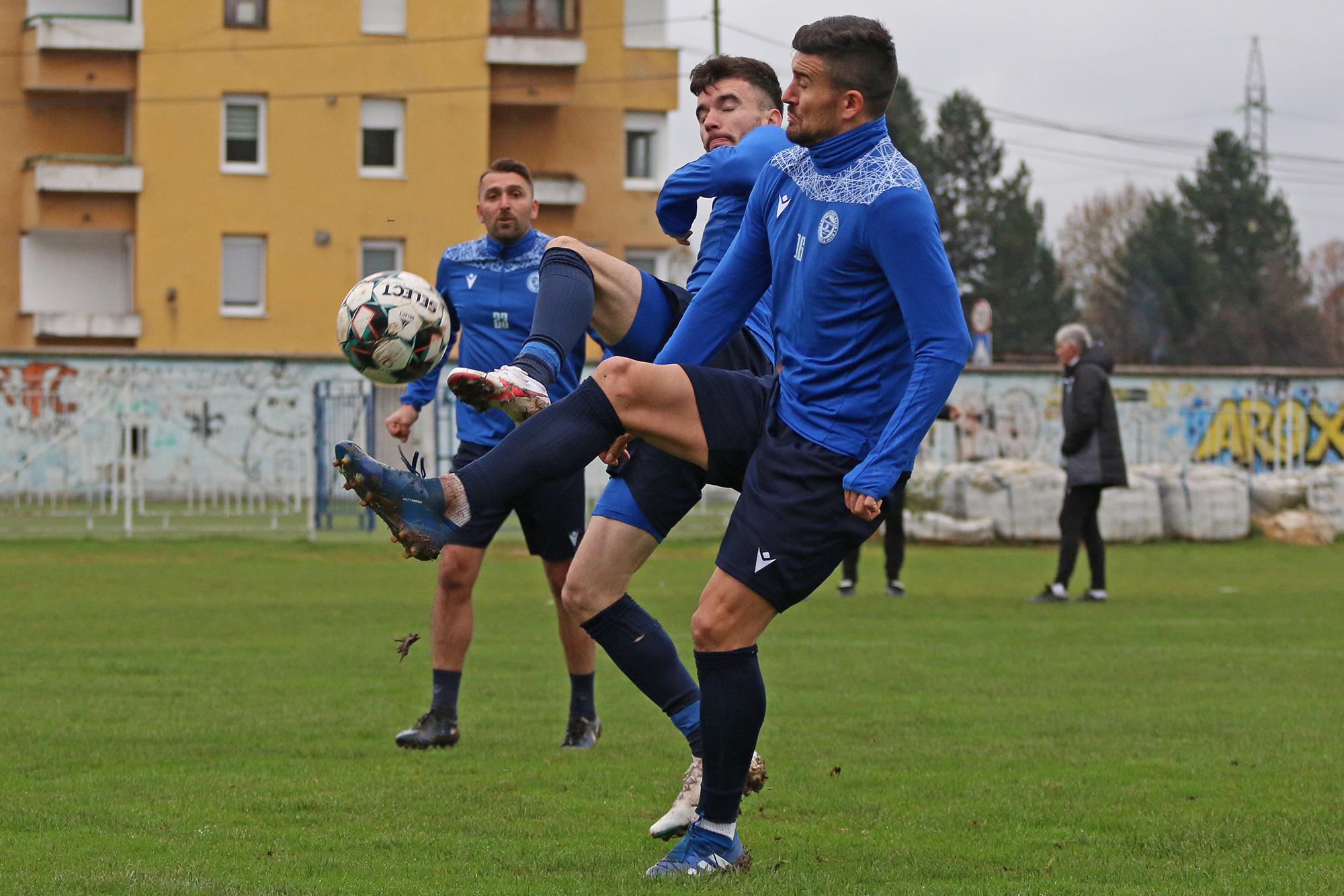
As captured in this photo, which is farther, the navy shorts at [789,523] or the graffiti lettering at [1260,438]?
the graffiti lettering at [1260,438]

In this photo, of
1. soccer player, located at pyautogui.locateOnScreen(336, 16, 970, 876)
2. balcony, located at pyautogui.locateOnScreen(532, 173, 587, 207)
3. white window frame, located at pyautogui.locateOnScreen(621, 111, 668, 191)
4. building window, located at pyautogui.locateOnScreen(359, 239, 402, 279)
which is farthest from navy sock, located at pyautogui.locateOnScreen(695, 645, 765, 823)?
white window frame, located at pyautogui.locateOnScreen(621, 111, 668, 191)

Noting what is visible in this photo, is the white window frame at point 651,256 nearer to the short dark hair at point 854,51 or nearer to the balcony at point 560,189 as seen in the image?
the balcony at point 560,189

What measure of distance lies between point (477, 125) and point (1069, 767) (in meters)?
35.4

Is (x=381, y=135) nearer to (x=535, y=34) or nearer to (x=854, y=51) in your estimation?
(x=535, y=34)

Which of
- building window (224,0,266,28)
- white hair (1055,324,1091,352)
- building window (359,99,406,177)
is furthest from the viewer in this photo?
building window (359,99,406,177)

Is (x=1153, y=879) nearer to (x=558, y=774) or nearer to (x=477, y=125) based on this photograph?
(x=558, y=774)

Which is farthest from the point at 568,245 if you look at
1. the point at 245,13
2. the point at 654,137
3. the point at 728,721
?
the point at 654,137

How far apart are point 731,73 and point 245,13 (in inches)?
1408

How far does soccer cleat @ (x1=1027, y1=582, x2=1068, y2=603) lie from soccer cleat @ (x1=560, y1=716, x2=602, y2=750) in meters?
8.27

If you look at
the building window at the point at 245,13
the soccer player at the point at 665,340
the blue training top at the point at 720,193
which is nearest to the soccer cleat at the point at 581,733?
the soccer player at the point at 665,340

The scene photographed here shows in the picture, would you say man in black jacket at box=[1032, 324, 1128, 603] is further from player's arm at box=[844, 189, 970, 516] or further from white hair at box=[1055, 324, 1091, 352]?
player's arm at box=[844, 189, 970, 516]

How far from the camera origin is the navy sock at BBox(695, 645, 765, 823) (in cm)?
470

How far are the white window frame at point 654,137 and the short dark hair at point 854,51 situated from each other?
37.4 meters

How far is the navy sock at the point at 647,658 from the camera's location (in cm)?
554
